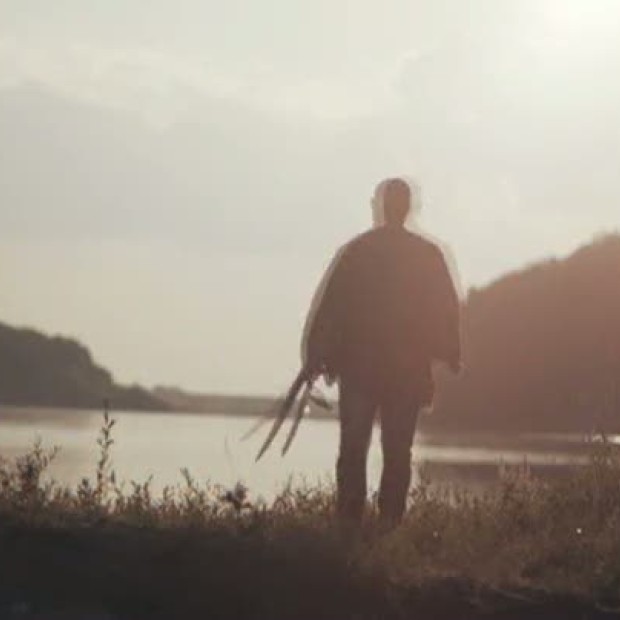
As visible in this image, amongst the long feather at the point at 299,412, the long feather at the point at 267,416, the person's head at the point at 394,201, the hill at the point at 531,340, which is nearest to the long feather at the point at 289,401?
the long feather at the point at 299,412

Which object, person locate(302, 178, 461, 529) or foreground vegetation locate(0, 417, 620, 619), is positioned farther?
person locate(302, 178, 461, 529)

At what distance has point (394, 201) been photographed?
10492 millimetres

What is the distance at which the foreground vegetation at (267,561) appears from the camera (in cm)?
816

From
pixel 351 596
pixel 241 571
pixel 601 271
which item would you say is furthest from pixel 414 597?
pixel 601 271

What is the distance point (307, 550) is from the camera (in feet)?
28.5

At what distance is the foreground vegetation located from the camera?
8.16 m

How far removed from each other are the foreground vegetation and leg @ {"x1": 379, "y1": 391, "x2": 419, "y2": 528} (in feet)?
0.65

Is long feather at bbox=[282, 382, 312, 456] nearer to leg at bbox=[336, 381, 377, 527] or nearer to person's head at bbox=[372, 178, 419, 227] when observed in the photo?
leg at bbox=[336, 381, 377, 527]

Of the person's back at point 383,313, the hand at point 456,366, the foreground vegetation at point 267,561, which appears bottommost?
the foreground vegetation at point 267,561

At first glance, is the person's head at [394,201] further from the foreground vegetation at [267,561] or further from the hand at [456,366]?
the foreground vegetation at [267,561]

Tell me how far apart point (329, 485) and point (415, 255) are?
194 cm

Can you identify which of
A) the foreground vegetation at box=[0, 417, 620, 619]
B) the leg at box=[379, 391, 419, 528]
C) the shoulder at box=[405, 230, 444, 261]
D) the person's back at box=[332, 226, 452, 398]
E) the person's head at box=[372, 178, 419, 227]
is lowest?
the foreground vegetation at box=[0, 417, 620, 619]

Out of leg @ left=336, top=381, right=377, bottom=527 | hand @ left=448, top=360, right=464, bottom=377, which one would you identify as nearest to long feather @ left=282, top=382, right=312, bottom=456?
leg @ left=336, top=381, right=377, bottom=527

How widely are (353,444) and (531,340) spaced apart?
120 ft
